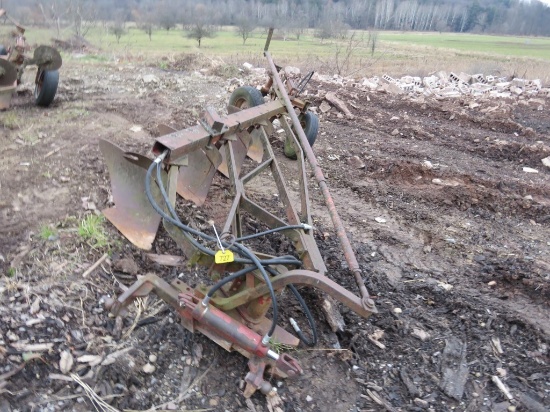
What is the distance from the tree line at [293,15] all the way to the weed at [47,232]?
504 cm

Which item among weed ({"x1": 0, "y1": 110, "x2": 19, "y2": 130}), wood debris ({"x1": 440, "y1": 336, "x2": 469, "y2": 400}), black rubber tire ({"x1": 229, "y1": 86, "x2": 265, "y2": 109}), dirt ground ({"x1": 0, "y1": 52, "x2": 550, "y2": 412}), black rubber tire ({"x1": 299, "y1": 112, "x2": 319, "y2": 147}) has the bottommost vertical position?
wood debris ({"x1": 440, "y1": 336, "x2": 469, "y2": 400})

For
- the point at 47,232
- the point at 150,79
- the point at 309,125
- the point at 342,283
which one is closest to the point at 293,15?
the point at 150,79

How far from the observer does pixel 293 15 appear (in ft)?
71.4

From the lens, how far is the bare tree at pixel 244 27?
2906 centimetres

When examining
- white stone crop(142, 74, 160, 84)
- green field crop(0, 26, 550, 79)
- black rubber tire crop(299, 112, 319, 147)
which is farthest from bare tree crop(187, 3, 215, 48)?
black rubber tire crop(299, 112, 319, 147)

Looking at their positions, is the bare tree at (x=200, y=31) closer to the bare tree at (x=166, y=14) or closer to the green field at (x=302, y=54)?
the green field at (x=302, y=54)

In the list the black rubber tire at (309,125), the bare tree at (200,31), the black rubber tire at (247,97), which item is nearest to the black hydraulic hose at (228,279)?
the black rubber tire at (309,125)

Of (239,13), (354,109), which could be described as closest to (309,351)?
(354,109)

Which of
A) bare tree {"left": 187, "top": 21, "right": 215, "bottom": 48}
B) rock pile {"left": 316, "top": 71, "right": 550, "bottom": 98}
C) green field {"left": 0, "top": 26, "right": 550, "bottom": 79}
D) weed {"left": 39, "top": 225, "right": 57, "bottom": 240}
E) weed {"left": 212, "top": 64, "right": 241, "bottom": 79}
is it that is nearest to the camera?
weed {"left": 39, "top": 225, "right": 57, "bottom": 240}

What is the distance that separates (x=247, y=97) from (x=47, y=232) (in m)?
3.13

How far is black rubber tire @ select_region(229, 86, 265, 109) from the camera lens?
5.87 m

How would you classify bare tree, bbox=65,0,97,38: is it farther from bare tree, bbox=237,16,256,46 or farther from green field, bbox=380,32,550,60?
green field, bbox=380,32,550,60

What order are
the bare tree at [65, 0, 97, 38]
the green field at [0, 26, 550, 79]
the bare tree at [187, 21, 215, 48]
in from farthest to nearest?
1. the bare tree at [187, 21, 215, 48]
2. the bare tree at [65, 0, 97, 38]
3. the green field at [0, 26, 550, 79]

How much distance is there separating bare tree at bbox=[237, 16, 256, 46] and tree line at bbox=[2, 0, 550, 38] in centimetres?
9
